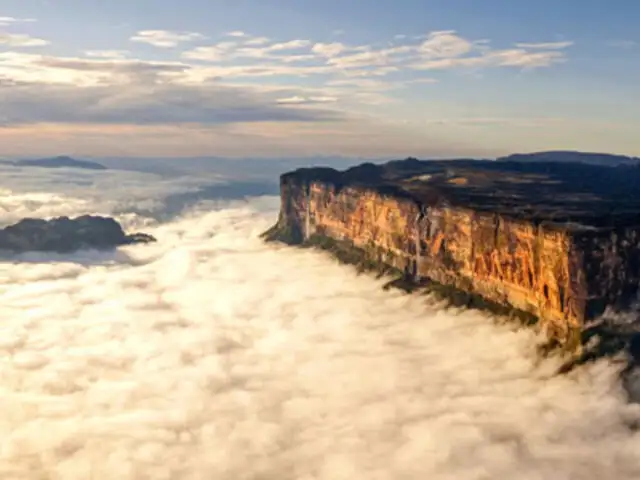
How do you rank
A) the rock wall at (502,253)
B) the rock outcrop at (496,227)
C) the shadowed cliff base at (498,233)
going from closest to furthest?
the rock wall at (502,253)
the shadowed cliff base at (498,233)
the rock outcrop at (496,227)

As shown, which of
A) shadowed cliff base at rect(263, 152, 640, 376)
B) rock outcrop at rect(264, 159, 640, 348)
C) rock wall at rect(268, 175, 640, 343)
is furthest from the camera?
rock outcrop at rect(264, 159, 640, 348)

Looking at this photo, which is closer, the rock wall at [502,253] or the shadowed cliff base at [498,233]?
Answer: the rock wall at [502,253]

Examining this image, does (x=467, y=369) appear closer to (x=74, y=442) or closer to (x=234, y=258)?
(x=74, y=442)

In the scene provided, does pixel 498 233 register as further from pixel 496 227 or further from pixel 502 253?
pixel 502 253

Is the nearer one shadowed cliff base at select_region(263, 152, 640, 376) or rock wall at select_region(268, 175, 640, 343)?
rock wall at select_region(268, 175, 640, 343)

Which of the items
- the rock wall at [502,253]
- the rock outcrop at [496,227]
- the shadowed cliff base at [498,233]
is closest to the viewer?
the rock wall at [502,253]
